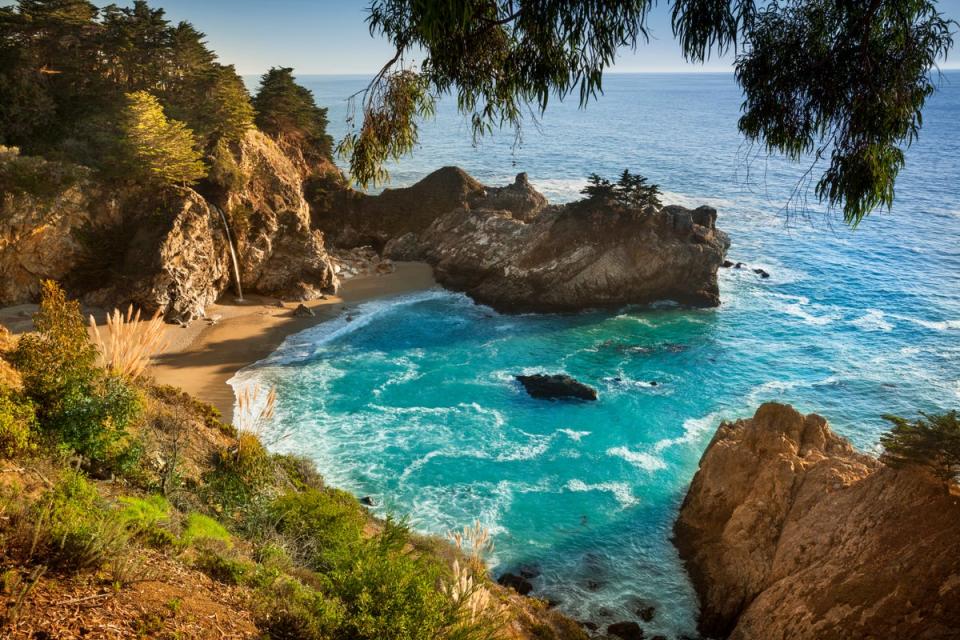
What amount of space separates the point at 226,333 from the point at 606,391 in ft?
65.7

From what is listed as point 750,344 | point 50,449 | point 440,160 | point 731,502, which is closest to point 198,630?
point 50,449

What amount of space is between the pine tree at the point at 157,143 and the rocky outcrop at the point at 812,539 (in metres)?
30.3

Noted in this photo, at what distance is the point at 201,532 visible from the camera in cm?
802

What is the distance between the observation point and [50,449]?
8367 millimetres

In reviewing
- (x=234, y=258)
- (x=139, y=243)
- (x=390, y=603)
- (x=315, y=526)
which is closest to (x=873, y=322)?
(x=315, y=526)

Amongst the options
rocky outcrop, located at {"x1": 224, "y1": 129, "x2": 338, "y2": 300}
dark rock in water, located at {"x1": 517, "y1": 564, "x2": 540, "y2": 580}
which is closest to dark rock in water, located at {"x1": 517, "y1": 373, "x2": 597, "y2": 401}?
dark rock in water, located at {"x1": 517, "y1": 564, "x2": 540, "y2": 580}

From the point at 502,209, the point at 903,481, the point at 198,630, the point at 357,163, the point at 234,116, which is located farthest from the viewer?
the point at 502,209

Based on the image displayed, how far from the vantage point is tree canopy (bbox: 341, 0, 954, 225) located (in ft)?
18.6

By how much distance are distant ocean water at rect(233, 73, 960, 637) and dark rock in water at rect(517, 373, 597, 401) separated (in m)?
0.61

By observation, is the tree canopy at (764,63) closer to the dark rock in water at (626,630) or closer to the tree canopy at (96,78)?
the dark rock in water at (626,630)

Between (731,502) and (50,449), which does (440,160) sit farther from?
(50,449)

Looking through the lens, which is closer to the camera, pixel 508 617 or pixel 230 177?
pixel 508 617

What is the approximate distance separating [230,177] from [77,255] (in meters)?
9.39

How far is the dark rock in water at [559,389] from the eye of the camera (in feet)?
92.5
